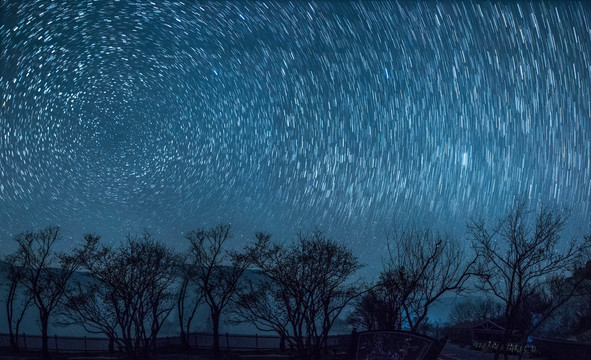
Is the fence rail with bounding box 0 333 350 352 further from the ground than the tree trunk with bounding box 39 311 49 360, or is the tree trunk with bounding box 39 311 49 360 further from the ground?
the tree trunk with bounding box 39 311 49 360

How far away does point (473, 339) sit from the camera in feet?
200

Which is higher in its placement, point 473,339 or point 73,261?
point 73,261

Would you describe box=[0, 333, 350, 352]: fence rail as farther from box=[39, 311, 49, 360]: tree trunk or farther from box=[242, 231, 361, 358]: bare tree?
box=[242, 231, 361, 358]: bare tree

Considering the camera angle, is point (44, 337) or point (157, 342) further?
point (157, 342)

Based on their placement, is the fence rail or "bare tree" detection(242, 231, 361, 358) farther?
the fence rail

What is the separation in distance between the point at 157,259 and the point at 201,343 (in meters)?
20.1

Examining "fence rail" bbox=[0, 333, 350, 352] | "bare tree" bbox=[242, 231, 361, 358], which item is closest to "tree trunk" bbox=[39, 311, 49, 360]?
"fence rail" bbox=[0, 333, 350, 352]

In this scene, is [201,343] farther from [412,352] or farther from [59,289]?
[412,352]

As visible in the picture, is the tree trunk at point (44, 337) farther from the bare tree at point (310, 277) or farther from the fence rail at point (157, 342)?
the bare tree at point (310, 277)

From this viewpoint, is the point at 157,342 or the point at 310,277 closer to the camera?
the point at 310,277

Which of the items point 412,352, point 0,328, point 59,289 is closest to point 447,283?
point 412,352

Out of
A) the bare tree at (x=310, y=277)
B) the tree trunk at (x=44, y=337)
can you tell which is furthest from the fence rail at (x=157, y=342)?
the bare tree at (x=310, y=277)

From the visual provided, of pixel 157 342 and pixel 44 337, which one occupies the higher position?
pixel 44 337

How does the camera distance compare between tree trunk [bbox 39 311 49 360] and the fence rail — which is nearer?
tree trunk [bbox 39 311 49 360]
